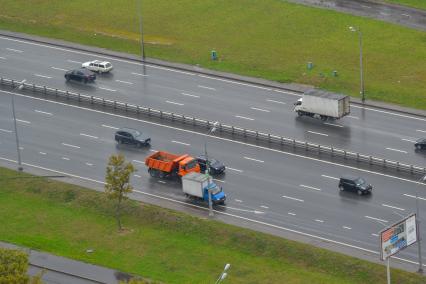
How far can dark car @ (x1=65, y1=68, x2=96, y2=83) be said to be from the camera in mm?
143875

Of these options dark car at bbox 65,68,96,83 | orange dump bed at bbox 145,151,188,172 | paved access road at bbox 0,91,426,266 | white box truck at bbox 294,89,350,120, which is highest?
dark car at bbox 65,68,96,83

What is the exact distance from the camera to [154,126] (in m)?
132

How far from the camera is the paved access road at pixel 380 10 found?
16050cm

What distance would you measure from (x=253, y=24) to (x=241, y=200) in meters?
52.3

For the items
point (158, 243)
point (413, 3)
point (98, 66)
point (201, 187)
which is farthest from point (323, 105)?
point (413, 3)

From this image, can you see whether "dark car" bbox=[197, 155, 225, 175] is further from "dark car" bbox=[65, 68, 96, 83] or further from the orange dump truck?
"dark car" bbox=[65, 68, 96, 83]

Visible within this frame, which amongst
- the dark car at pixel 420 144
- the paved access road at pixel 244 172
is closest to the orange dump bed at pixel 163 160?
the paved access road at pixel 244 172

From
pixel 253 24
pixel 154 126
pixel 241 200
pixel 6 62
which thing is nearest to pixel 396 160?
pixel 241 200

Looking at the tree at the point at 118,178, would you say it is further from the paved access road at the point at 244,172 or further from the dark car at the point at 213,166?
the dark car at the point at 213,166

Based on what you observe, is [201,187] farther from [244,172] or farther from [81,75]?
[81,75]

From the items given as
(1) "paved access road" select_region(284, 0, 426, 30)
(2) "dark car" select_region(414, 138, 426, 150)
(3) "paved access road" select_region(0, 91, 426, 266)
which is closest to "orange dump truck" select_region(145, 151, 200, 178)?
(3) "paved access road" select_region(0, 91, 426, 266)

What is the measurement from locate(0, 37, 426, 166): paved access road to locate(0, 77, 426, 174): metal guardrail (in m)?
2.20

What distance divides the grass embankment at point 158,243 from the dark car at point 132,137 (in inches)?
410

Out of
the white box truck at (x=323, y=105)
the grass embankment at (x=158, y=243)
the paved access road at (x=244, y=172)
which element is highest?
the white box truck at (x=323, y=105)
